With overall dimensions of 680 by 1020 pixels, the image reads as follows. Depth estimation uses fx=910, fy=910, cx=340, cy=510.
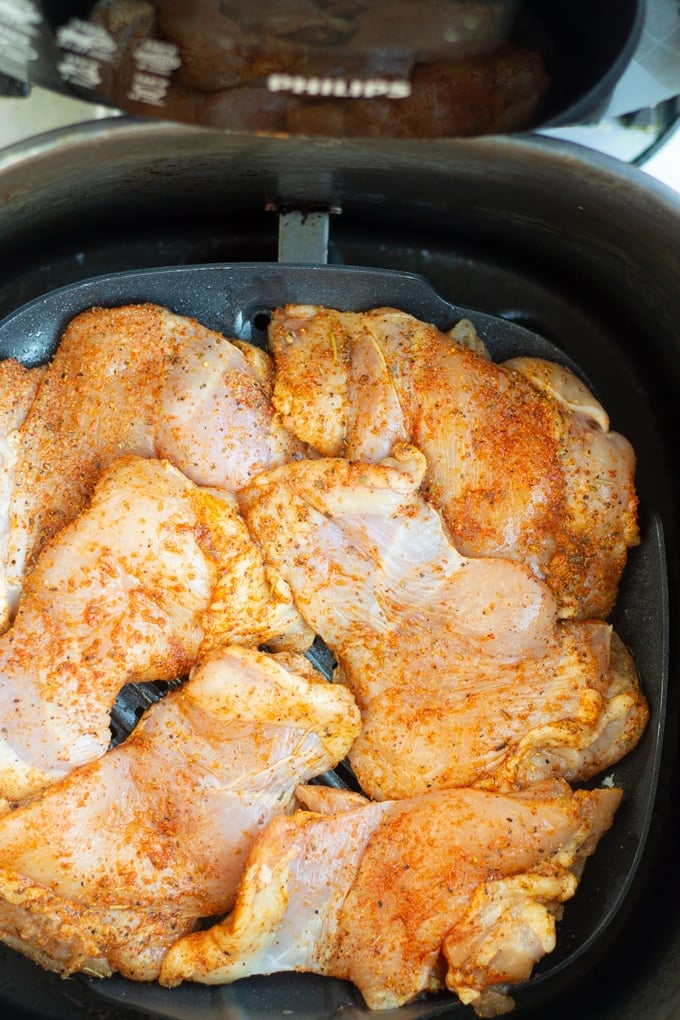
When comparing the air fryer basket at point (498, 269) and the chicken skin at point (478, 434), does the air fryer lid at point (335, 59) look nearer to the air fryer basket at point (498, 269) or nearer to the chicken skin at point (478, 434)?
the air fryer basket at point (498, 269)

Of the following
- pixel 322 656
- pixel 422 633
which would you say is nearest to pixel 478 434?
pixel 422 633

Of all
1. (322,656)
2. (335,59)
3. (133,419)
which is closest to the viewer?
(335,59)

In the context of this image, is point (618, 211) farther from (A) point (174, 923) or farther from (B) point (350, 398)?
(A) point (174, 923)

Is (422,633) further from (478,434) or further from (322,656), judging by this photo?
(478,434)

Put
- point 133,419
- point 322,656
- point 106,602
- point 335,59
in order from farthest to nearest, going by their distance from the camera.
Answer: point 322,656, point 133,419, point 106,602, point 335,59

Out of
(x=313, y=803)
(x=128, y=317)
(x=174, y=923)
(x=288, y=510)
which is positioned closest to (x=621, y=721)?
(x=313, y=803)

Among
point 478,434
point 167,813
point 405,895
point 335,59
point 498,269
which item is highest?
point 335,59
